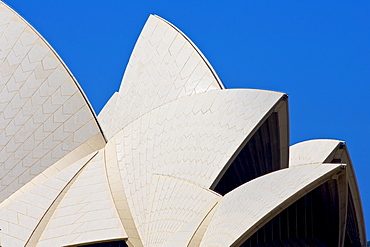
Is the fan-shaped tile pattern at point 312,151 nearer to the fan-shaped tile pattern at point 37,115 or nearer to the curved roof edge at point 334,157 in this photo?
the curved roof edge at point 334,157

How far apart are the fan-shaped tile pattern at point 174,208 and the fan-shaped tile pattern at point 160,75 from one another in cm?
742

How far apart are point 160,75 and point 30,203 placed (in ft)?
31.9

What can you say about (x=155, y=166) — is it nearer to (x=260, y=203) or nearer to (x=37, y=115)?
(x=37, y=115)

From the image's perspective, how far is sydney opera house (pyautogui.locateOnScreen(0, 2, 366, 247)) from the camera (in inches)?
1078

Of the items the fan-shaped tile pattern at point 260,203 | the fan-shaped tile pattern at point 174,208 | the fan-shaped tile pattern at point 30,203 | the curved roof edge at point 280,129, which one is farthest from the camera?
the curved roof edge at point 280,129

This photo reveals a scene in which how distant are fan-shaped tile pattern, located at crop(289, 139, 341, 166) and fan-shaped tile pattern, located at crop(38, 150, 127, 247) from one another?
8623mm

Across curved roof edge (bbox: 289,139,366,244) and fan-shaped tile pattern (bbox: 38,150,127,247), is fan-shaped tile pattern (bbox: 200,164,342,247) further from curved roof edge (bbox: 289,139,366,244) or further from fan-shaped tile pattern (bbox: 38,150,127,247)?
curved roof edge (bbox: 289,139,366,244)

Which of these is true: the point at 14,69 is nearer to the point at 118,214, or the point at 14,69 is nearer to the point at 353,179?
the point at 118,214

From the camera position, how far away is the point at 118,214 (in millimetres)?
30047

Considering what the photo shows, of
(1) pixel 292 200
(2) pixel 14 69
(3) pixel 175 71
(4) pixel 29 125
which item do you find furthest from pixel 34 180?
(1) pixel 292 200

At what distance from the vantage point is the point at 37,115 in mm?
33656

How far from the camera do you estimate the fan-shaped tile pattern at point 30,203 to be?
29.9 m

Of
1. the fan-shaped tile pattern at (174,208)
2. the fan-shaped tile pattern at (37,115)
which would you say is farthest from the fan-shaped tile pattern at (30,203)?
the fan-shaped tile pattern at (174,208)

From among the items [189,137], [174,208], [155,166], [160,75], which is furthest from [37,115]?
[174,208]
